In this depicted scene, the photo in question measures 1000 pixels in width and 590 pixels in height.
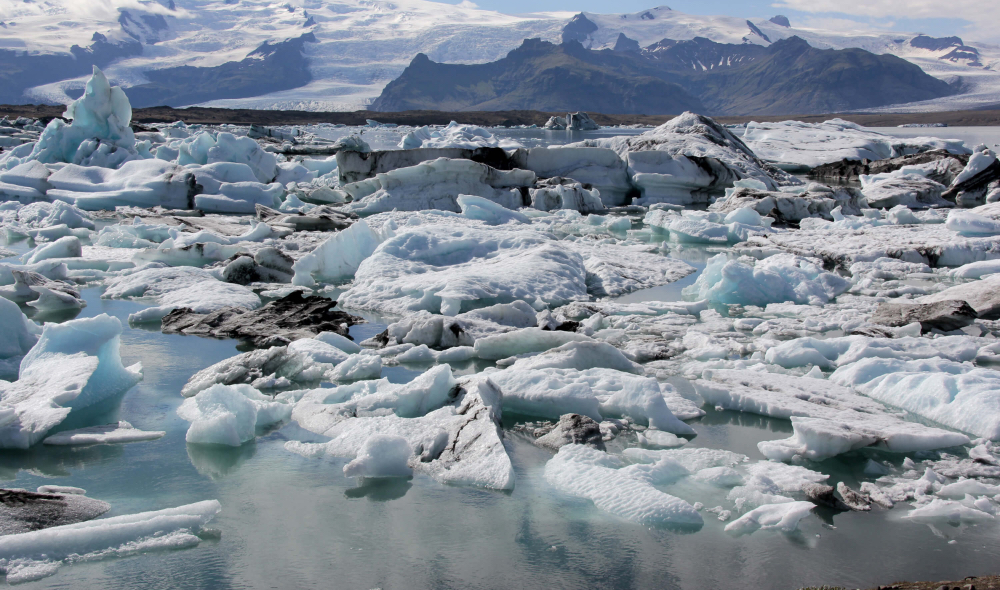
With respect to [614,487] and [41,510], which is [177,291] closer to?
[41,510]

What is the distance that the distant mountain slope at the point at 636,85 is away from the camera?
127213 mm

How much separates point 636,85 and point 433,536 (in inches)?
5700

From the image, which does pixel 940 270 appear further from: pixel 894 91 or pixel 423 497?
pixel 894 91

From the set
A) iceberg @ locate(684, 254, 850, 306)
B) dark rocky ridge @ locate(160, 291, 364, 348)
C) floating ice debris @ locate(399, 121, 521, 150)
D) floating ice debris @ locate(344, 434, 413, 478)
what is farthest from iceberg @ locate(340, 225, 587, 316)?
floating ice debris @ locate(399, 121, 521, 150)

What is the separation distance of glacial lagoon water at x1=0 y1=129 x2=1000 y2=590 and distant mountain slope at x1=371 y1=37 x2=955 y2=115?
356 feet

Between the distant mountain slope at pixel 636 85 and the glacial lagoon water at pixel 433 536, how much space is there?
356 ft

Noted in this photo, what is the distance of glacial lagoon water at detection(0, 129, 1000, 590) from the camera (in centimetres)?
209

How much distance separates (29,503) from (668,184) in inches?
513

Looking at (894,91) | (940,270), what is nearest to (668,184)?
Result: (940,270)

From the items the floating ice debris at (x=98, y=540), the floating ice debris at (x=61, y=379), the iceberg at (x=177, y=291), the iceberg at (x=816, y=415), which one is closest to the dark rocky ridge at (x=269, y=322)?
the iceberg at (x=177, y=291)

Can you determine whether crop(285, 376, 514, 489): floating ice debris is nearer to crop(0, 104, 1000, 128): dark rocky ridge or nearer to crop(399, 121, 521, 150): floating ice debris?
crop(399, 121, 521, 150): floating ice debris

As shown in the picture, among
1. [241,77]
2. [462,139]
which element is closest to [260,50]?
[241,77]

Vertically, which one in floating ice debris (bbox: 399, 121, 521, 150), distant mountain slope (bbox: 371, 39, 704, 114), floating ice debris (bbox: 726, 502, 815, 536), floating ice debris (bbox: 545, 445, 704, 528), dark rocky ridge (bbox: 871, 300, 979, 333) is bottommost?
distant mountain slope (bbox: 371, 39, 704, 114)

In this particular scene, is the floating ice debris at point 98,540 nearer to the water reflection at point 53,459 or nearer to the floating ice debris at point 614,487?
the water reflection at point 53,459
